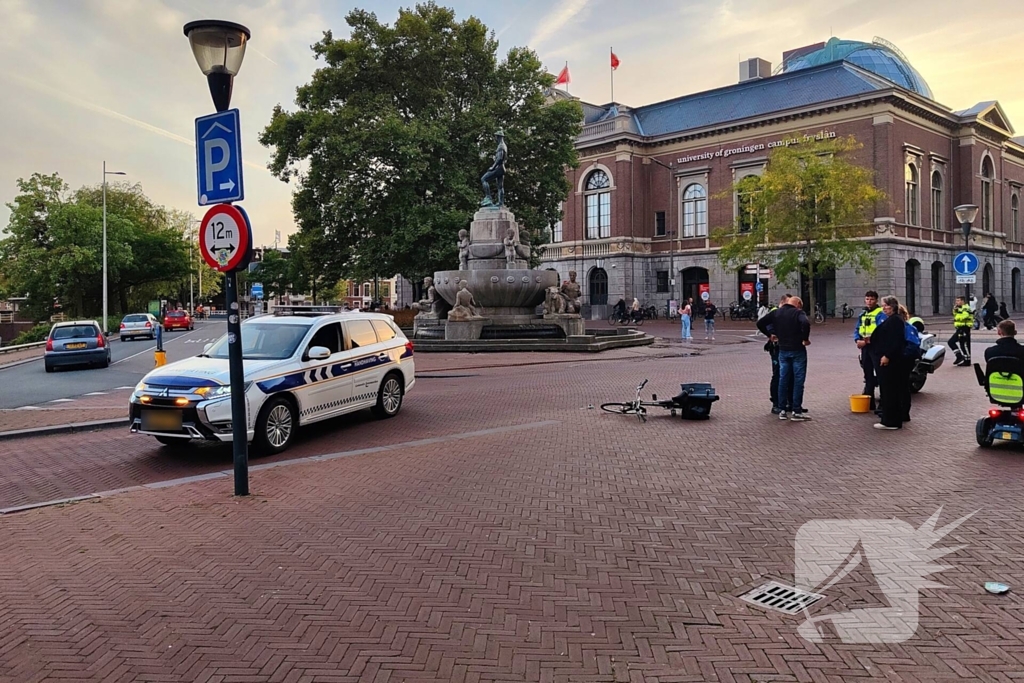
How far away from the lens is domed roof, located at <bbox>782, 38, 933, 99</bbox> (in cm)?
5516

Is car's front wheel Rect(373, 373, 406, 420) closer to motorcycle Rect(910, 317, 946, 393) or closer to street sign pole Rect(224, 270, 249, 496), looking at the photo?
street sign pole Rect(224, 270, 249, 496)

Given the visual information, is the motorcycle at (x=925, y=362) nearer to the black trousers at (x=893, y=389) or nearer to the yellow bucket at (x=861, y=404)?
the yellow bucket at (x=861, y=404)

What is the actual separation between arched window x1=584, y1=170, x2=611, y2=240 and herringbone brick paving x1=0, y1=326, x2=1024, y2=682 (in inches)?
1985

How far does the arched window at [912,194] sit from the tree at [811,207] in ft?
16.1

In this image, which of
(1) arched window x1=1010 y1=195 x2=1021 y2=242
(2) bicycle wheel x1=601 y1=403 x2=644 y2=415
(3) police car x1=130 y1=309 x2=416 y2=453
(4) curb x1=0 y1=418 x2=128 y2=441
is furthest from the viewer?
(1) arched window x1=1010 y1=195 x2=1021 y2=242

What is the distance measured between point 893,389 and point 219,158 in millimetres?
8484

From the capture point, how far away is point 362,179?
34.5 meters

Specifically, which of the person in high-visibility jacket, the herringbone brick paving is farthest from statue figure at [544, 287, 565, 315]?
the herringbone brick paving

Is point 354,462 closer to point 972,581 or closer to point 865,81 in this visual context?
point 972,581

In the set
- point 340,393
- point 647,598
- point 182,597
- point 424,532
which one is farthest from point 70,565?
point 340,393

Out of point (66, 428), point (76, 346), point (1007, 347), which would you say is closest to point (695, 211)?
Answer: point (76, 346)

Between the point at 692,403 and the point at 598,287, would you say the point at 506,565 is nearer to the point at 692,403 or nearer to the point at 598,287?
the point at 692,403

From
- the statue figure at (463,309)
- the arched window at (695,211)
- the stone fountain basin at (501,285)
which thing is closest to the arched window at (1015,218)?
the arched window at (695,211)

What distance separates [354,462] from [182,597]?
3.73m
